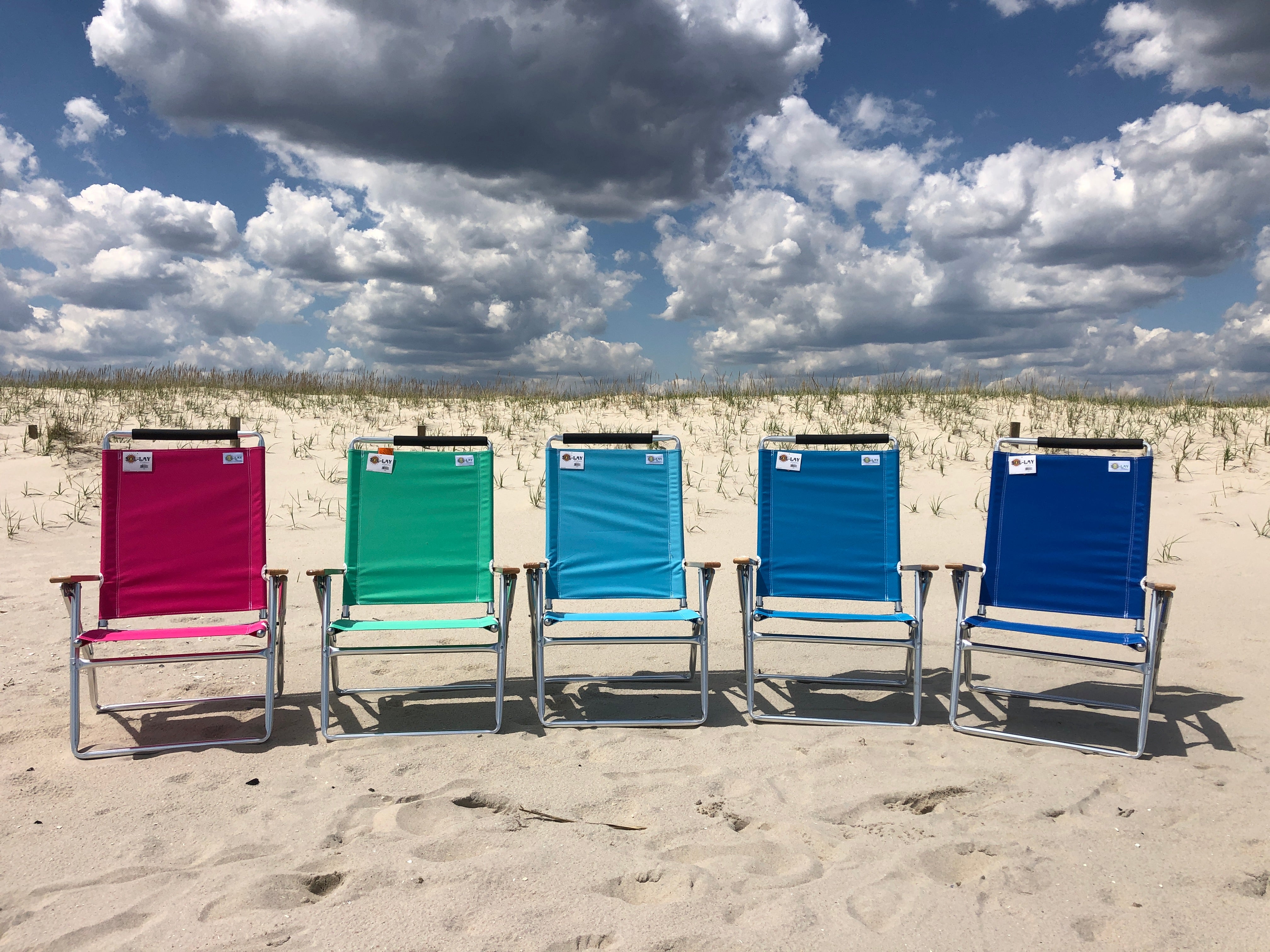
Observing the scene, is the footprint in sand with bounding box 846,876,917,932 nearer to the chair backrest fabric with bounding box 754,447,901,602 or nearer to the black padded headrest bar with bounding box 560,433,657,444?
the chair backrest fabric with bounding box 754,447,901,602

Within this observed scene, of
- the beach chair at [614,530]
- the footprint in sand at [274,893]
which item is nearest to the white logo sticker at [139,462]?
the beach chair at [614,530]

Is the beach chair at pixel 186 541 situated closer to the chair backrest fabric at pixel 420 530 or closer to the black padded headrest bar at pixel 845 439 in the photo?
the chair backrest fabric at pixel 420 530

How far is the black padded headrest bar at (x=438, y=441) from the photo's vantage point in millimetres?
4035

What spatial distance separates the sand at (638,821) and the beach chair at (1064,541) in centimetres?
51

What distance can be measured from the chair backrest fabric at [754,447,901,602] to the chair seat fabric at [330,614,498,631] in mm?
1431

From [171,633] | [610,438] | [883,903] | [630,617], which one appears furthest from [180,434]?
[883,903]

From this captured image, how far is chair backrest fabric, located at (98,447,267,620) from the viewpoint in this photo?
3773 millimetres

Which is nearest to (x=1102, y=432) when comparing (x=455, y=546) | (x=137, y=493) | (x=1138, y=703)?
(x=1138, y=703)

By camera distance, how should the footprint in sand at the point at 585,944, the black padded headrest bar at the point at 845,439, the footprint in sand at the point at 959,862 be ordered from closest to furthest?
1. the footprint in sand at the point at 585,944
2. the footprint in sand at the point at 959,862
3. the black padded headrest bar at the point at 845,439

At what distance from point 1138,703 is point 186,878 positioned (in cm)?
425

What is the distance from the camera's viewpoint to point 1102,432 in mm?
10109

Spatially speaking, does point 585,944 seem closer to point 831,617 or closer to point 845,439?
point 831,617

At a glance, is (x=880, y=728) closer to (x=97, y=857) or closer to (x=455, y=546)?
(x=455, y=546)

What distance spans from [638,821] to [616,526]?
1786mm
